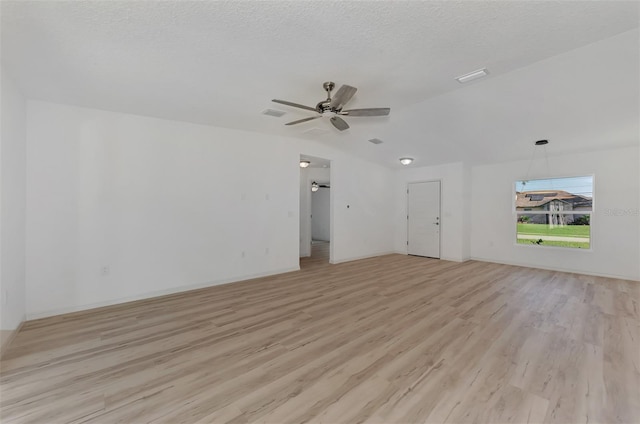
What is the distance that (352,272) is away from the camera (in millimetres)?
5492

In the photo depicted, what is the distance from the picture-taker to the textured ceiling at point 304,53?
2049 mm

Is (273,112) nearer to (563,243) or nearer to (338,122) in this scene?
(338,122)

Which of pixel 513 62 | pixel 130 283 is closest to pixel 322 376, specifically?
pixel 130 283

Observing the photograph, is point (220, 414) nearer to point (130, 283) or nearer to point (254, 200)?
point (130, 283)

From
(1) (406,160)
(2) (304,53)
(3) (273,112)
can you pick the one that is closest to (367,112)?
(2) (304,53)

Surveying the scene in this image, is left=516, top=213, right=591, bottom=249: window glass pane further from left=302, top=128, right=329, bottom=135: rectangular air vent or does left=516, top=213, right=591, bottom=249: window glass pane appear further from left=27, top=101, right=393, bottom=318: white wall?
left=27, top=101, right=393, bottom=318: white wall

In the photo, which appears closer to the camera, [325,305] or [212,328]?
[212,328]

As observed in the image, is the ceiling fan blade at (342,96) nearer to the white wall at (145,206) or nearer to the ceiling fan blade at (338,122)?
the ceiling fan blade at (338,122)

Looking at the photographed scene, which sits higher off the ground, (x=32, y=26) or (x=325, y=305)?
(x=32, y=26)

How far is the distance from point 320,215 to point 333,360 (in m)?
8.81

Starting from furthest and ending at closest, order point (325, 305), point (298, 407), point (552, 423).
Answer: point (325, 305) → point (298, 407) → point (552, 423)

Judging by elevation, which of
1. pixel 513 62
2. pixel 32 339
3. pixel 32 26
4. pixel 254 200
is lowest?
pixel 32 339

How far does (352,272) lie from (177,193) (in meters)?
3.61

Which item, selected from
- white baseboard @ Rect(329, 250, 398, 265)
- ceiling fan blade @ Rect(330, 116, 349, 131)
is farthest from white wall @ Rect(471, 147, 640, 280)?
ceiling fan blade @ Rect(330, 116, 349, 131)
